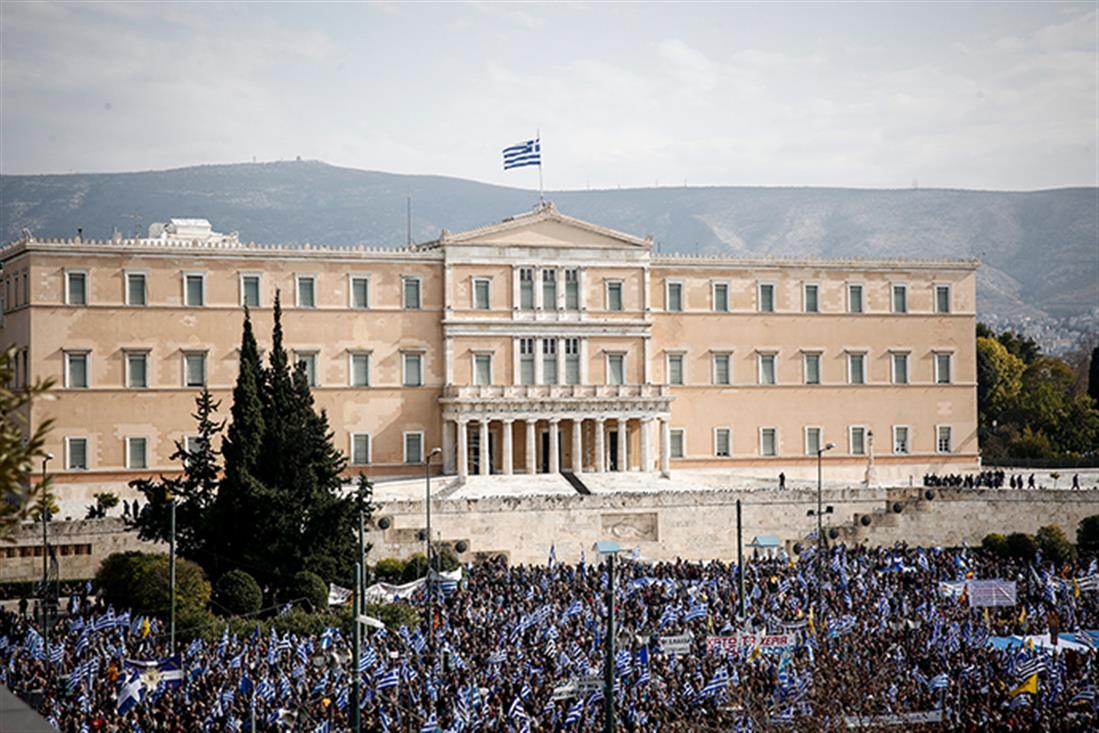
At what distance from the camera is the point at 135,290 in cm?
6006

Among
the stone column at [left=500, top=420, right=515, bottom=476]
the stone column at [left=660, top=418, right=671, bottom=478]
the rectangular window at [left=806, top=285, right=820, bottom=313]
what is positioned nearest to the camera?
the stone column at [left=500, top=420, right=515, bottom=476]

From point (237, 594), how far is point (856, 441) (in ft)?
119

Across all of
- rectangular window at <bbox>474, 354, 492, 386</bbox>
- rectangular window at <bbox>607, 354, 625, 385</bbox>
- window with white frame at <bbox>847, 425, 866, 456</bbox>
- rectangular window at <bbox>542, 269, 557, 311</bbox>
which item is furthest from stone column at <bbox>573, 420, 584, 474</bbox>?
window with white frame at <bbox>847, 425, 866, 456</bbox>

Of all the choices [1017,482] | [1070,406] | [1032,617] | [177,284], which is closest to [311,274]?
[177,284]

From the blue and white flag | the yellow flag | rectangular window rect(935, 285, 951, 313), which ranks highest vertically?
the blue and white flag

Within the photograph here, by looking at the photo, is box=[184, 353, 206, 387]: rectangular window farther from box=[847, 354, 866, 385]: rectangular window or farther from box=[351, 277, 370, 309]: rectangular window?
box=[847, 354, 866, 385]: rectangular window

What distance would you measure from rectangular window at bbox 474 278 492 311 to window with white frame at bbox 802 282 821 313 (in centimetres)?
1523

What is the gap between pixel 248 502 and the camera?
41.9 meters

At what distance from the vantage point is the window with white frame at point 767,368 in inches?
2660

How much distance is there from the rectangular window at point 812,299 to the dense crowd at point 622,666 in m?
28.0

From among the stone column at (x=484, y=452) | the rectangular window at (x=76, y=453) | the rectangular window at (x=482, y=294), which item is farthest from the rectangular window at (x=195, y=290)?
the stone column at (x=484, y=452)

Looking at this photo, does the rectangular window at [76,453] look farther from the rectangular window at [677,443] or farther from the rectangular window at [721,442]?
the rectangular window at [721,442]

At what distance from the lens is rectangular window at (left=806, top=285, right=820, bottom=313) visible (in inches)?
2697

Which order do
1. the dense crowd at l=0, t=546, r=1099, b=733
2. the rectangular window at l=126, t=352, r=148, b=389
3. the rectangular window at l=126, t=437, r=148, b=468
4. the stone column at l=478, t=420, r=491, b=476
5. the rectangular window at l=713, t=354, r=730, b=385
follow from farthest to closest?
the rectangular window at l=713, t=354, r=730, b=385, the stone column at l=478, t=420, r=491, b=476, the rectangular window at l=126, t=352, r=148, b=389, the rectangular window at l=126, t=437, r=148, b=468, the dense crowd at l=0, t=546, r=1099, b=733
